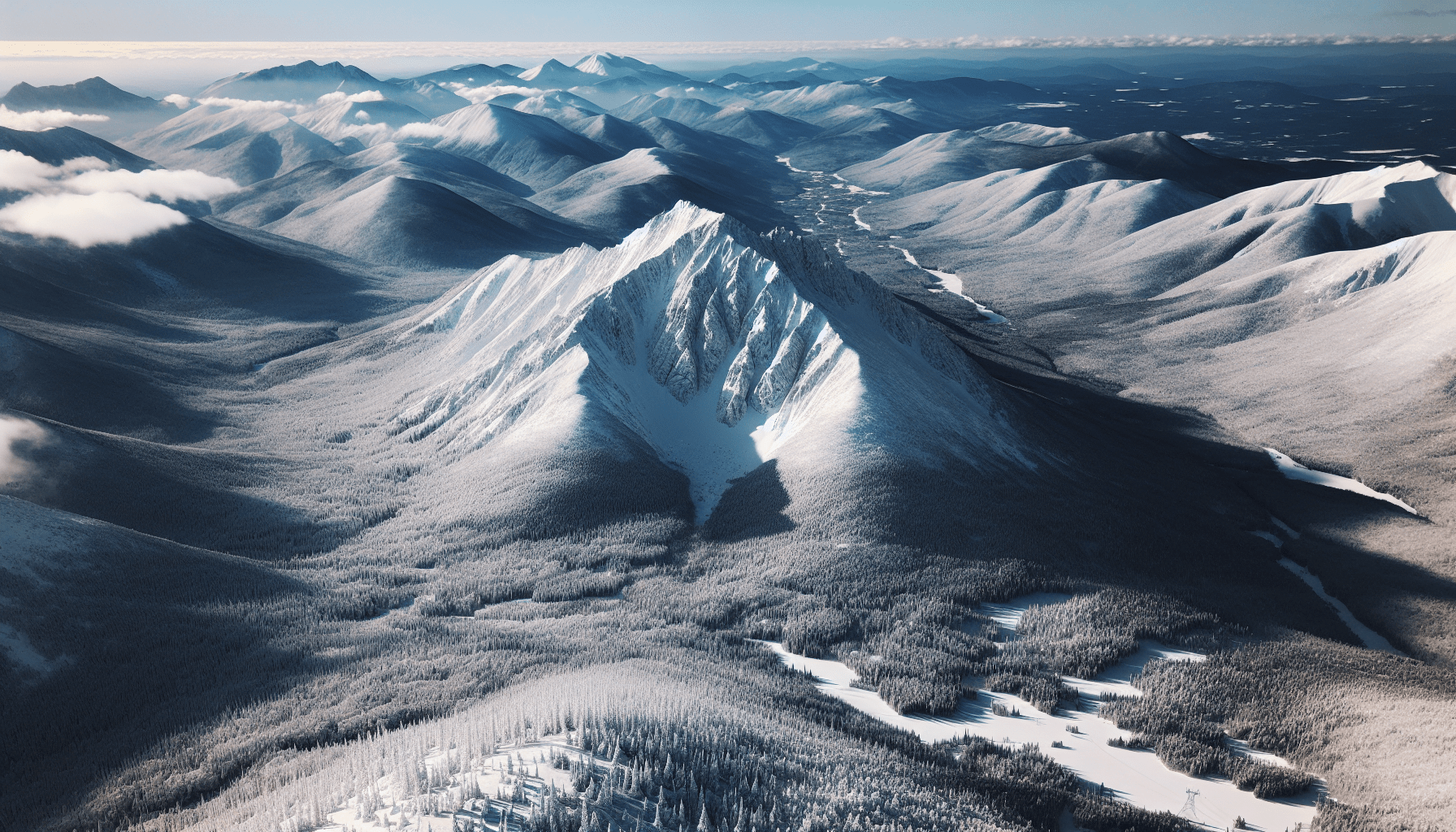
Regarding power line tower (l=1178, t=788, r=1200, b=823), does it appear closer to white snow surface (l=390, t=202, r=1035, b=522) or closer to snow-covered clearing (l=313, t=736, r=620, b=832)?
snow-covered clearing (l=313, t=736, r=620, b=832)

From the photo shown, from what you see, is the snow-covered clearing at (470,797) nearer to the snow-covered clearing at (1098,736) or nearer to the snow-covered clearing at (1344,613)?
the snow-covered clearing at (1098,736)

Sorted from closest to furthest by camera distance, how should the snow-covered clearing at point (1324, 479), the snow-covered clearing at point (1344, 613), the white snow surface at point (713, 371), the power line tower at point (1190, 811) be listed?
the power line tower at point (1190, 811)
the snow-covered clearing at point (1344, 613)
the white snow surface at point (713, 371)
the snow-covered clearing at point (1324, 479)

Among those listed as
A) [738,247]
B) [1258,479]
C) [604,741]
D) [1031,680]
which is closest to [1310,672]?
[1031,680]

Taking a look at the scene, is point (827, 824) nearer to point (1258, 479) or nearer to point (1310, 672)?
point (1310, 672)

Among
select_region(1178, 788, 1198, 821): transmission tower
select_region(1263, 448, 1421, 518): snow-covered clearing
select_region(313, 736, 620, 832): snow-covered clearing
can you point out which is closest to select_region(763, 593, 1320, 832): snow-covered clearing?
select_region(1178, 788, 1198, 821): transmission tower

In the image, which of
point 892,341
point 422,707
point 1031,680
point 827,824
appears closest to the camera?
point 827,824

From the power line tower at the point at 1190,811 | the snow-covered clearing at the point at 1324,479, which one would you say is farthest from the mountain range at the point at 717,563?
the snow-covered clearing at the point at 1324,479
